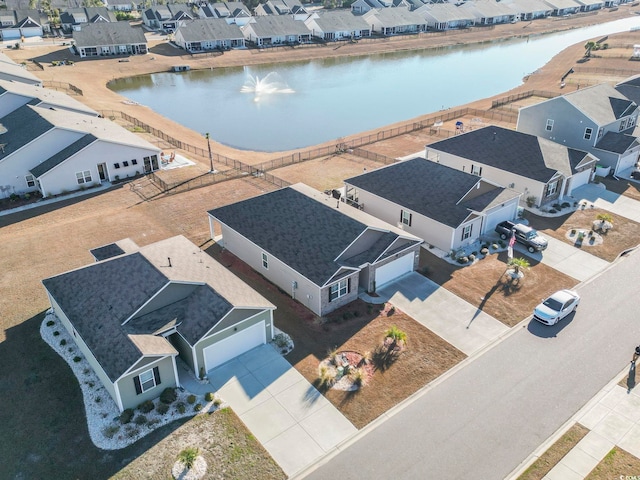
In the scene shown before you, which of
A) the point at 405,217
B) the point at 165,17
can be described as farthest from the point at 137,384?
the point at 165,17

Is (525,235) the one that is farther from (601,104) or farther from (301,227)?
(601,104)

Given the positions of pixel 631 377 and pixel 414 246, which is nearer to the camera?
pixel 631 377

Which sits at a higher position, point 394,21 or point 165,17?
point 165,17

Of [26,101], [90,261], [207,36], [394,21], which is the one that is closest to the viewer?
[90,261]

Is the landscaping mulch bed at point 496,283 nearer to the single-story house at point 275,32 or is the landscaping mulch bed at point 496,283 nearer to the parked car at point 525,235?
the parked car at point 525,235

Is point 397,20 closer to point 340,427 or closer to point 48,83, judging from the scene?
point 48,83

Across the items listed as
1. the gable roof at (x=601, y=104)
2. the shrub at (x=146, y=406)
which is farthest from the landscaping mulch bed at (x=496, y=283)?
the gable roof at (x=601, y=104)

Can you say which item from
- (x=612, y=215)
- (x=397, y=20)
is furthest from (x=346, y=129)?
(x=397, y=20)

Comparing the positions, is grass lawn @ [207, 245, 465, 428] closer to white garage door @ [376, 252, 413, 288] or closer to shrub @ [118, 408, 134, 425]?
white garage door @ [376, 252, 413, 288]
